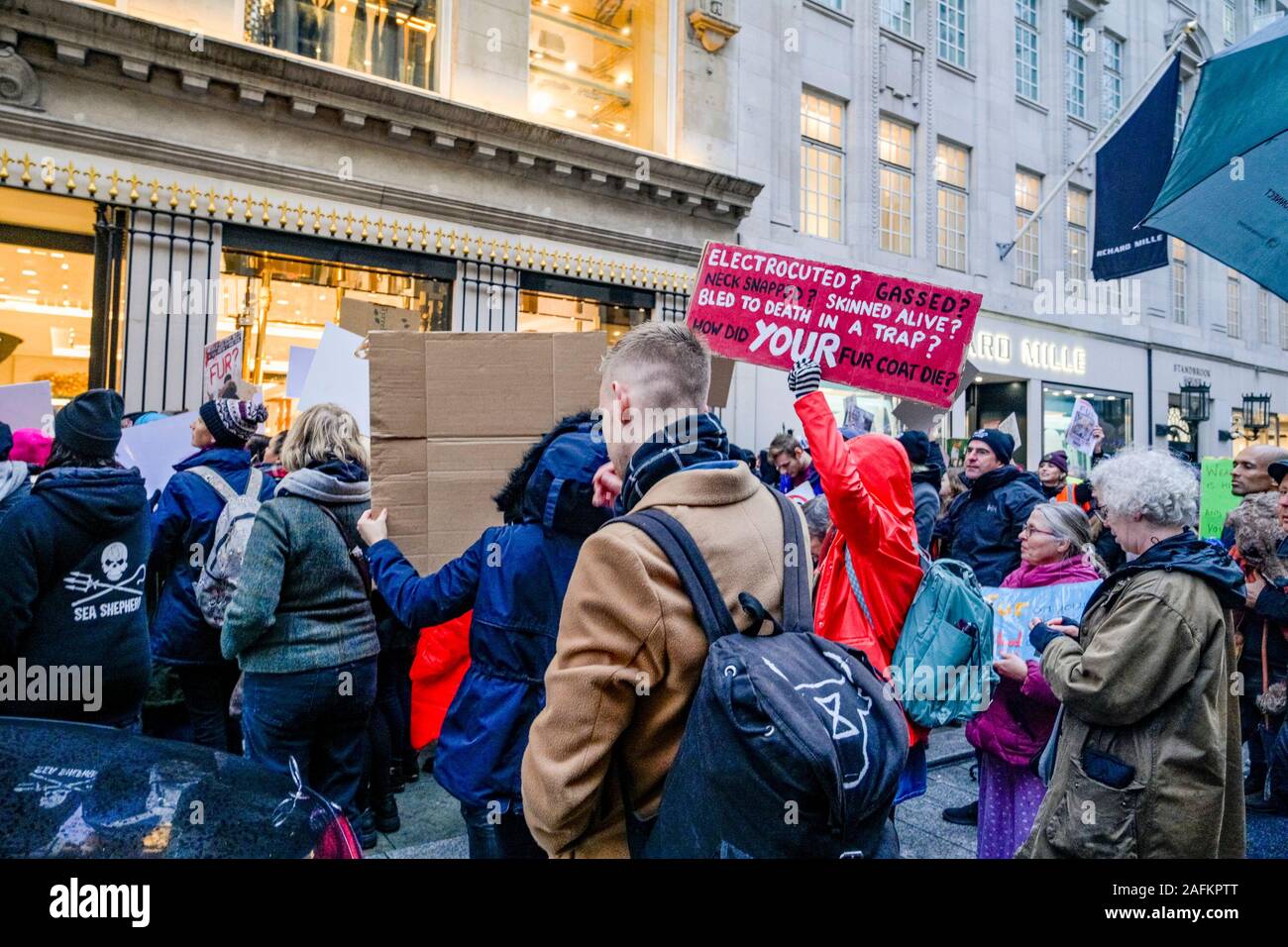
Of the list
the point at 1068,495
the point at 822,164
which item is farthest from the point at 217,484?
the point at 822,164

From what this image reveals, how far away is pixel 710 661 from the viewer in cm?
161

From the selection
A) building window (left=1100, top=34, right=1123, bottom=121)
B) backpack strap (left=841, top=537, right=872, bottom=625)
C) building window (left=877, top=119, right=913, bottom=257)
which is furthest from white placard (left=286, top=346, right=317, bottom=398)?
building window (left=1100, top=34, right=1123, bottom=121)

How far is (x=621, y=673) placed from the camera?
168 cm

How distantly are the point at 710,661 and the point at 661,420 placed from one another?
63 centimetres

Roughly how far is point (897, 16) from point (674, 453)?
16779mm

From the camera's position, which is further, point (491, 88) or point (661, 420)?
point (491, 88)

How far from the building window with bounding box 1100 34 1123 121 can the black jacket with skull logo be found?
22.0 m

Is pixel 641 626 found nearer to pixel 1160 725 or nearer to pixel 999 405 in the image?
pixel 1160 725

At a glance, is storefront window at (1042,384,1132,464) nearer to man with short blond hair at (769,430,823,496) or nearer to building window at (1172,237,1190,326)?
building window at (1172,237,1190,326)

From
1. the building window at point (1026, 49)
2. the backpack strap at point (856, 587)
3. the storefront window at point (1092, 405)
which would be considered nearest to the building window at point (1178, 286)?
the storefront window at point (1092, 405)

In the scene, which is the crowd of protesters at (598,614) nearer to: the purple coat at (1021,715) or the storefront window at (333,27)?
the purple coat at (1021,715)

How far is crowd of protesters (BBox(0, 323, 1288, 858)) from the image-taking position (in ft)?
5.86

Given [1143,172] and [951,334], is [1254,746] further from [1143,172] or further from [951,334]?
[1143,172]
